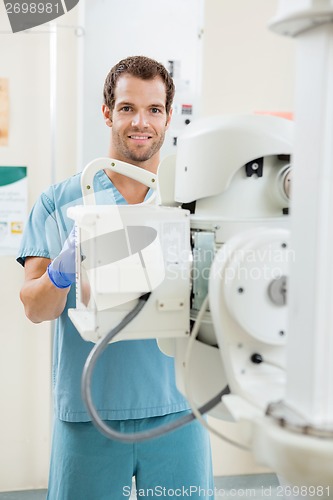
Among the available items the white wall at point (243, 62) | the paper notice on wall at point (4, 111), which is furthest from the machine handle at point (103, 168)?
the white wall at point (243, 62)

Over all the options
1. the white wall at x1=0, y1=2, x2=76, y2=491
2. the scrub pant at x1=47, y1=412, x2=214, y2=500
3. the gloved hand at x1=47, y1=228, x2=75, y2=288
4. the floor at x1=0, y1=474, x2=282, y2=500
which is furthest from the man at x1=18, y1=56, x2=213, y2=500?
the floor at x1=0, y1=474, x2=282, y2=500

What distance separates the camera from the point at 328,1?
0.62 meters

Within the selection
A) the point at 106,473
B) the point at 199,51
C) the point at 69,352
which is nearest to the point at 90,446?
the point at 106,473

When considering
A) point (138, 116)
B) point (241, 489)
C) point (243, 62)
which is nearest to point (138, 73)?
point (138, 116)

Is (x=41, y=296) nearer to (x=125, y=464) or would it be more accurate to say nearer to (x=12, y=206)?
(x=125, y=464)

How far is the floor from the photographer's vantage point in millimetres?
2543

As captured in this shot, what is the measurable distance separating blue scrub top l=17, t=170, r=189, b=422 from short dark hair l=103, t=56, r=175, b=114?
0.22 m

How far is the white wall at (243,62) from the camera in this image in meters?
2.52

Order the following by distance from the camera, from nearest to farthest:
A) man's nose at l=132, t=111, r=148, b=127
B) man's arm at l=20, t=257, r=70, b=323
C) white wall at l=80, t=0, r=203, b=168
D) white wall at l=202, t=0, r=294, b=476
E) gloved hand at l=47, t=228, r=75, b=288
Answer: gloved hand at l=47, t=228, r=75, b=288 < man's arm at l=20, t=257, r=70, b=323 < man's nose at l=132, t=111, r=148, b=127 < white wall at l=80, t=0, r=203, b=168 < white wall at l=202, t=0, r=294, b=476

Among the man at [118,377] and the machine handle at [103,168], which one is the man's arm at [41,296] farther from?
the machine handle at [103,168]

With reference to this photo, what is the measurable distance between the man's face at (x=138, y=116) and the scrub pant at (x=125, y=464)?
69 cm

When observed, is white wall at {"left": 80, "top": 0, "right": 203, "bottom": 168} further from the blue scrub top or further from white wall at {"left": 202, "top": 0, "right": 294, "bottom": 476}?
the blue scrub top

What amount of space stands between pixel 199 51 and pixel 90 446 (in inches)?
63.9

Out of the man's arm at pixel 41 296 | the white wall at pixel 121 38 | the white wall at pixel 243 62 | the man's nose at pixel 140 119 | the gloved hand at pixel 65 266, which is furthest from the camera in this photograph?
the white wall at pixel 243 62
